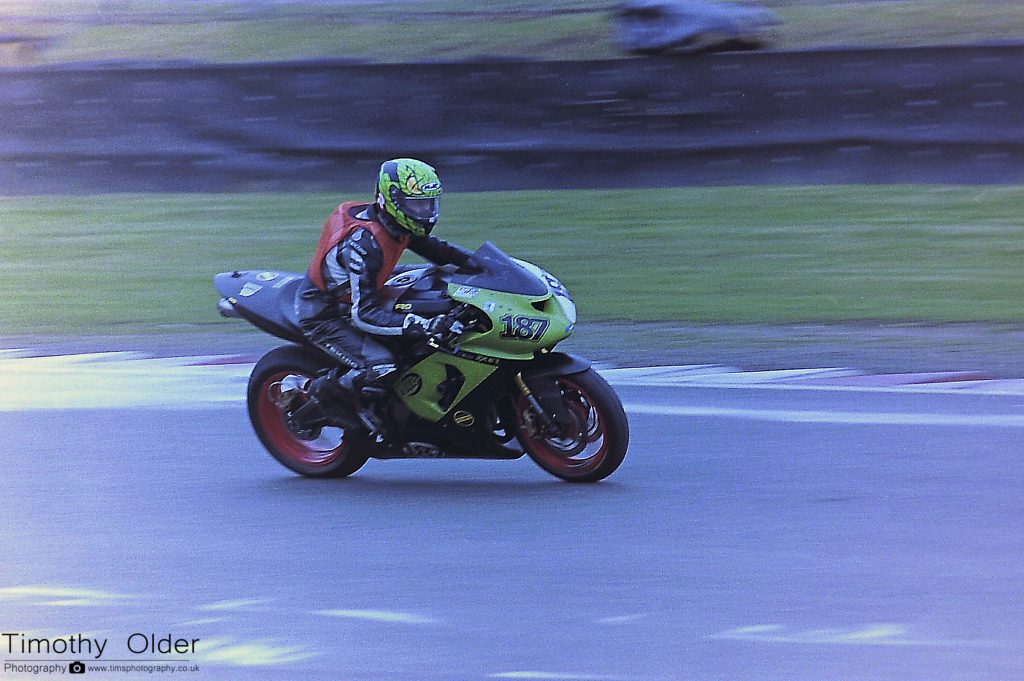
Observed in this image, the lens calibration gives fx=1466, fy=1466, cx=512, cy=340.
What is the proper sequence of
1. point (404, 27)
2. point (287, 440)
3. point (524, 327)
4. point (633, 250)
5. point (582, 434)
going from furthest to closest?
1. point (404, 27)
2. point (633, 250)
3. point (287, 440)
4. point (582, 434)
5. point (524, 327)

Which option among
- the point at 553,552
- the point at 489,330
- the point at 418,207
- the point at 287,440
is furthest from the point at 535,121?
the point at 553,552

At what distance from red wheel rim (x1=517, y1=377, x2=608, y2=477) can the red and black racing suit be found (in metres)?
0.71

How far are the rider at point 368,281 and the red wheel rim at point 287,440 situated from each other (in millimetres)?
308

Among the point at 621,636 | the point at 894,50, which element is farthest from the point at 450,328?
the point at 894,50

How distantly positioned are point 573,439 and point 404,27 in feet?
36.9

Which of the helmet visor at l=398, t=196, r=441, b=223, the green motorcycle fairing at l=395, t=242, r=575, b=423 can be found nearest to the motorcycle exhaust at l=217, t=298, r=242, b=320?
the green motorcycle fairing at l=395, t=242, r=575, b=423

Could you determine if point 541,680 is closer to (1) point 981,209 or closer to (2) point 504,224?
(2) point 504,224

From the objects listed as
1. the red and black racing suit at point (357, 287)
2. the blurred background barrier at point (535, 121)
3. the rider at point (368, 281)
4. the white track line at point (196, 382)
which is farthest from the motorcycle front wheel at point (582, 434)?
the blurred background barrier at point (535, 121)

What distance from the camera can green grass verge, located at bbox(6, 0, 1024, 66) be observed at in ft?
53.2

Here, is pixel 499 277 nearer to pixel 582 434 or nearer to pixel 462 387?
pixel 462 387

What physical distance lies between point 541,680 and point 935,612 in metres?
1.49

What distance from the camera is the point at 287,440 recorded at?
7.14 m

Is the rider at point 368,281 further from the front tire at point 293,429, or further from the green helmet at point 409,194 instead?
the front tire at point 293,429

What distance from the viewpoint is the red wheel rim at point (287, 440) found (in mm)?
7051
